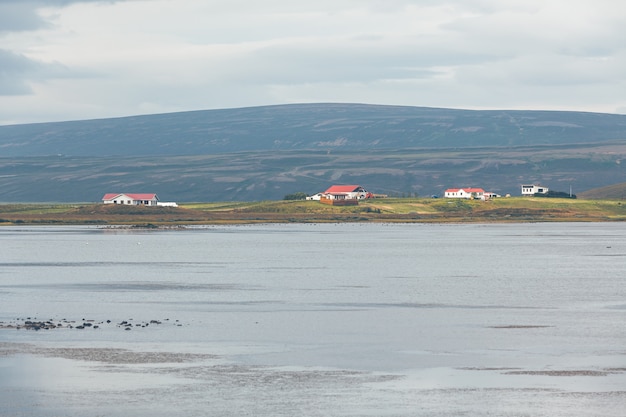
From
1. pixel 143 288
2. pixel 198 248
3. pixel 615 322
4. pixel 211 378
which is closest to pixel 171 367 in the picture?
pixel 211 378

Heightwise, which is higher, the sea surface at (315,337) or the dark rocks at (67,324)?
the dark rocks at (67,324)

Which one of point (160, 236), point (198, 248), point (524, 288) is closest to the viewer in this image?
point (524, 288)

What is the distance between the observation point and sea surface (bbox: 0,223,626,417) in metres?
33.2

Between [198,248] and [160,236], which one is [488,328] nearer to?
[198,248]

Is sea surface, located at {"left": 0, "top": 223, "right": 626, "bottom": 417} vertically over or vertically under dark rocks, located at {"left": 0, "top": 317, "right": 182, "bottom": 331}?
under

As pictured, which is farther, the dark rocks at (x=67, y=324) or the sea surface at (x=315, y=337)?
the dark rocks at (x=67, y=324)

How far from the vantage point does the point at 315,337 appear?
4638 centimetres

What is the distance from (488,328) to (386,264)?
41698 mm

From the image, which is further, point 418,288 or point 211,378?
point 418,288

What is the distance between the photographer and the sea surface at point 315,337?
33.2 meters

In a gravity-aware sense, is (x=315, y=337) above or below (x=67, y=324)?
below

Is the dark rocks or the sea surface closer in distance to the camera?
the sea surface

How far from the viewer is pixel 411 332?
47.8 metres

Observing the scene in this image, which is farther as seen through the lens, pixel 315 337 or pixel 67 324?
pixel 67 324
